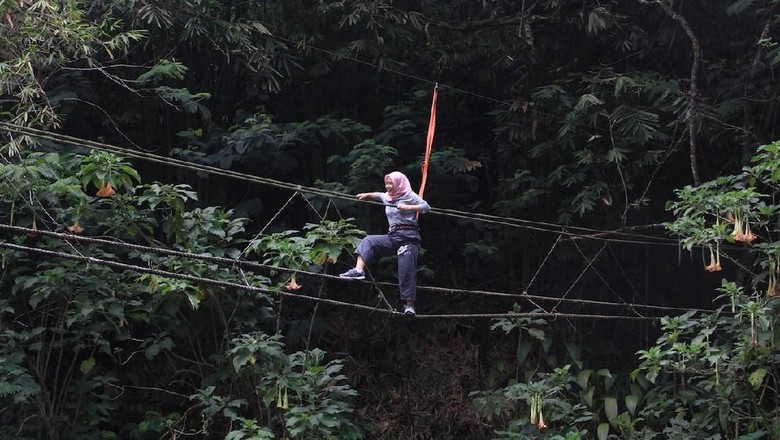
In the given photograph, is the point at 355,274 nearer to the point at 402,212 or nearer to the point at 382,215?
the point at 402,212

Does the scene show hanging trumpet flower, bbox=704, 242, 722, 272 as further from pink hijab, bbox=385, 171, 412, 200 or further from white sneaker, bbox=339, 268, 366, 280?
white sneaker, bbox=339, 268, 366, 280

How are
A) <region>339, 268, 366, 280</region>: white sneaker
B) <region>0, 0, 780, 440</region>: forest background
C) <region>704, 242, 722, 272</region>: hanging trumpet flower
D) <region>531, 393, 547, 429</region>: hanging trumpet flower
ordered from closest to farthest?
<region>339, 268, 366, 280</region>: white sneaker
<region>704, 242, 722, 272</region>: hanging trumpet flower
<region>0, 0, 780, 440</region>: forest background
<region>531, 393, 547, 429</region>: hanging trumpet flower

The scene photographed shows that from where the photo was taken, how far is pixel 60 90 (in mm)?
7848

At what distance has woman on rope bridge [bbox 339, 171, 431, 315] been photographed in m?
5.71

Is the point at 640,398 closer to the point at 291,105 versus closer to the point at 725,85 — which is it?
the point at 725,85

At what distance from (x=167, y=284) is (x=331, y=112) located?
3.76 meters

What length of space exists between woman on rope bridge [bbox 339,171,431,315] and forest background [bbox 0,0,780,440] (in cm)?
30

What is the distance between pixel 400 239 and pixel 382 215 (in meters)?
3.39

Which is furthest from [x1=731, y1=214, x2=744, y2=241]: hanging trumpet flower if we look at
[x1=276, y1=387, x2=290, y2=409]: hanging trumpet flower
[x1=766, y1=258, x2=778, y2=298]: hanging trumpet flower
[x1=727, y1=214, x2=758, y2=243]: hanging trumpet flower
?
[x1=276, y1=387, x2=290, y2=409]: hanging trumpet flower

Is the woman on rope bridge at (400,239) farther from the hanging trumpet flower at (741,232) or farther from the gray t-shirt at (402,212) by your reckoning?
the hanging trumpet flower at (741,232)

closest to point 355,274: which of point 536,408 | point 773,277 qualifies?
point 536,408

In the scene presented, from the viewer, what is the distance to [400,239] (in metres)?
5.82

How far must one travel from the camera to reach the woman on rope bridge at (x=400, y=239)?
5.71m

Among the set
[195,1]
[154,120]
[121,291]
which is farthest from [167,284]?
[154,120]
